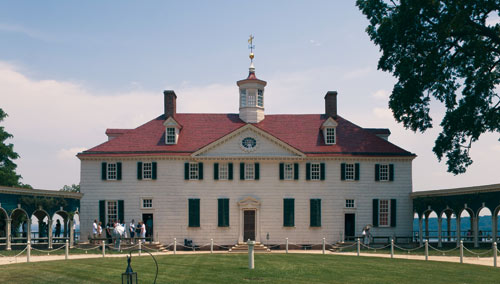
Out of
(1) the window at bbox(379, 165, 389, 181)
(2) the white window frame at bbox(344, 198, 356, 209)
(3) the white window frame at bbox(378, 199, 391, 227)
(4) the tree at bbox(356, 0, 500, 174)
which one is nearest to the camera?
(4) the tree at bbox(356, 0, 500, 174)

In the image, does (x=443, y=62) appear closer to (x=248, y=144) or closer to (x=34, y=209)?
(x=248, y=144)

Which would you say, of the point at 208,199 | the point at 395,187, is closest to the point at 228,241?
the point at 208,199

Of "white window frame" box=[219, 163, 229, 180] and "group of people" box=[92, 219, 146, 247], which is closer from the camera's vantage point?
"group of people" box=[92, 219, 146, 247]

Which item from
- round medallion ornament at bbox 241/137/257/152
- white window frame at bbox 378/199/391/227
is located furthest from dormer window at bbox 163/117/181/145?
white window frame at bbox 378/199/391/227

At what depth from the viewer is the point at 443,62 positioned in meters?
31.6

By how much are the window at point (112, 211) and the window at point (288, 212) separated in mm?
11555

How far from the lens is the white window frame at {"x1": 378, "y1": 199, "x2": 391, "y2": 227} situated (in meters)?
40.0

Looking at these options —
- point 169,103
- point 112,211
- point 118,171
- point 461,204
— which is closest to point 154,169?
point 118,171

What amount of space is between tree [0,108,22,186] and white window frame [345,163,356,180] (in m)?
30.3

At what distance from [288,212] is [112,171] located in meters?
12.5

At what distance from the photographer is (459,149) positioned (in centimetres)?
3403

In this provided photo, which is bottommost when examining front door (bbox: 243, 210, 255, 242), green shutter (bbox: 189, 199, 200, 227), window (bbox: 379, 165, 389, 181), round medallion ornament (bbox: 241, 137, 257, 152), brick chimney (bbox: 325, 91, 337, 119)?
front door (bbox: 243, 210, 255, 242)

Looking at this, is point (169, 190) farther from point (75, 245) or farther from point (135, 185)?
point (75, 245)

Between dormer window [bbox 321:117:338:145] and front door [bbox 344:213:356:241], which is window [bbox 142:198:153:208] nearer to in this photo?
dormer window [bbox 321:117:338:145]
